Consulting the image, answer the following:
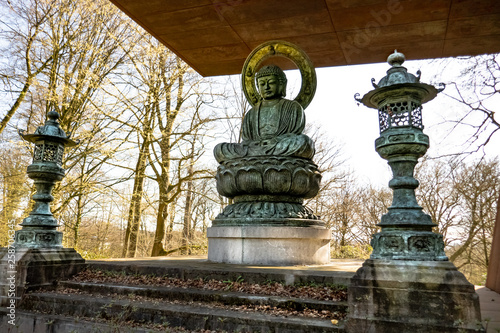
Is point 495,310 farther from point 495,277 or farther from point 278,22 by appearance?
point 278,22

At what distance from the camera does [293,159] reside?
16.1 feet

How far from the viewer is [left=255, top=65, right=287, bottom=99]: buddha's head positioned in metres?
5.59

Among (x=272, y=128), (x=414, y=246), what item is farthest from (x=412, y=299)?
(x=272, y=128)

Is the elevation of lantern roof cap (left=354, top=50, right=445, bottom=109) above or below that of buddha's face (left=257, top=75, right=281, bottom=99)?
below

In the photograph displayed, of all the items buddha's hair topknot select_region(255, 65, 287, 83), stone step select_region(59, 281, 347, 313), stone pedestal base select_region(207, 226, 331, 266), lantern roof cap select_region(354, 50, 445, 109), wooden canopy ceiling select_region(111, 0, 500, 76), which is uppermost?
wooden canopy ceiling select_region(111, 0, 500, 76)

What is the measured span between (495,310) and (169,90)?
1005cm

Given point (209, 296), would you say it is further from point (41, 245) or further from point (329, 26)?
point (329, 26)

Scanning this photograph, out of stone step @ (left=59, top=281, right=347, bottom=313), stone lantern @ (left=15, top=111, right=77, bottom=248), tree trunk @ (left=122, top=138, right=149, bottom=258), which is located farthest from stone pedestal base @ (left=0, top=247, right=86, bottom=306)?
tree trunk @ (left=122, top=138, right=149, bottom=258)

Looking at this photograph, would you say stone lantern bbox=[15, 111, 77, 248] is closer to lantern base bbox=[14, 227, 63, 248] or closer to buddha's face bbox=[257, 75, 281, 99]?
lantern base bbox=[14, 227, 63, 248]

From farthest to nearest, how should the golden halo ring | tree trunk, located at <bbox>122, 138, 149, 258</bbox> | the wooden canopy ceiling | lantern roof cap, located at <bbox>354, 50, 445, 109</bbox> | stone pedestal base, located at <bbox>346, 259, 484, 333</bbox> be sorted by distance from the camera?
tree trunk, located at <bbox>122, 138, 149, 258</bbox>, the golden halo ring, the wooden canopy ceiling, lantern roof cap, located at <bbox>354, 50, 445, 109</bbox>, stone pedestal base, located at <bbox>346, 259, 484, 333</bbox>

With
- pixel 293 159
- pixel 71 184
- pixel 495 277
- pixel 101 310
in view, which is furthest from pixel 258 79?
pixel 71 184

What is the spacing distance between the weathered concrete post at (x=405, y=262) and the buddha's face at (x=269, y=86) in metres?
2.63

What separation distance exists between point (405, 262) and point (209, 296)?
1839 mm

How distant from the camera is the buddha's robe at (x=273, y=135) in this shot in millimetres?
4969
